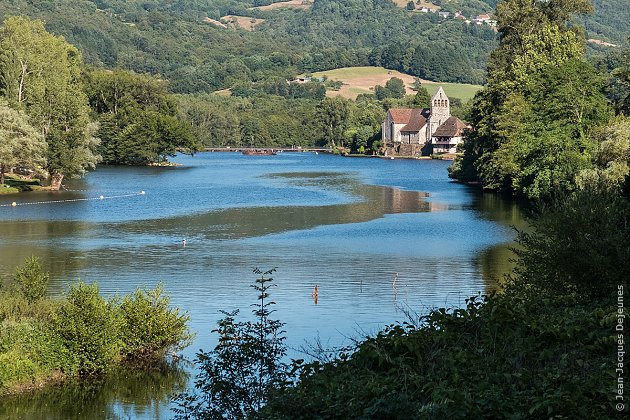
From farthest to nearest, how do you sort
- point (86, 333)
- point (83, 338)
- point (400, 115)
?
point (400, 115) → point (83, 338) → point (86, 333)

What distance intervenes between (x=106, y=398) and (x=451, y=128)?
136082 mm

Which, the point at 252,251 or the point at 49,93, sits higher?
the point at 49,93

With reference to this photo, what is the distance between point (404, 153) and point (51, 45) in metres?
76.0

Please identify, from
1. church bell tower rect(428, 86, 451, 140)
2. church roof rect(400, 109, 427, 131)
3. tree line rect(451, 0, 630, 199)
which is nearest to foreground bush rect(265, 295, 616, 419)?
tree line rect(451, 0, 630, 199)

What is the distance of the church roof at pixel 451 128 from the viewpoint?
15238cm

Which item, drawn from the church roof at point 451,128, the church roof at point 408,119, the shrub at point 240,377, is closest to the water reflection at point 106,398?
the shrub at point 240,377

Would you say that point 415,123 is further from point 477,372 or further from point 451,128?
point 477,372

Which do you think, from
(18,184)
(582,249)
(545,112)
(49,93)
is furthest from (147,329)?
(49,93)

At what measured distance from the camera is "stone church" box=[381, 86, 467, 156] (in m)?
160

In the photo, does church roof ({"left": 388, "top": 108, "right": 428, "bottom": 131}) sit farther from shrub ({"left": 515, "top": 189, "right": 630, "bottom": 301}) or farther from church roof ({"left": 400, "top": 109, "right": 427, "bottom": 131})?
shrub ({"left": 515, "top": 189, "right": 630, "bottom": 301})

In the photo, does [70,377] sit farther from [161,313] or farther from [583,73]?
[583,73]

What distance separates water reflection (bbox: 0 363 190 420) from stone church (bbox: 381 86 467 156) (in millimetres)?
136135

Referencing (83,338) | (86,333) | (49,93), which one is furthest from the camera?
(49,93)

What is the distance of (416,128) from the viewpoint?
6348 inches
